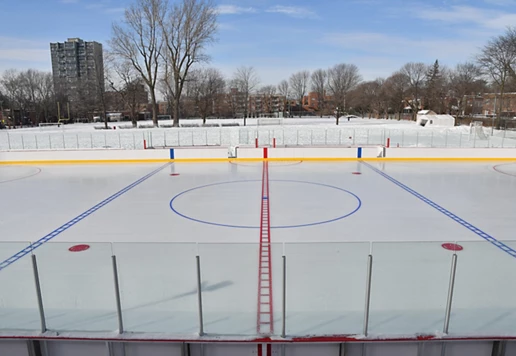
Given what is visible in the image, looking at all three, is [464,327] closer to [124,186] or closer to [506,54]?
[124,186]

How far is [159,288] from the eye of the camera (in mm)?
3572

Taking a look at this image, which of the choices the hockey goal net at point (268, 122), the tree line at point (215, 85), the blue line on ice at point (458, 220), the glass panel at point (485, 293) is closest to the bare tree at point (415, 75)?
the tree line at point (215, 85)

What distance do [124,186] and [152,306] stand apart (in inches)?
363

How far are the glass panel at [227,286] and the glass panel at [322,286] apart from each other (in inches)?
10.4

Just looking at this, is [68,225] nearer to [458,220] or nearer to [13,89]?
[458,220]

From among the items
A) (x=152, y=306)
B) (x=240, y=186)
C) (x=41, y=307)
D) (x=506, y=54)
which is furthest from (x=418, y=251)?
(x=506, y=54)

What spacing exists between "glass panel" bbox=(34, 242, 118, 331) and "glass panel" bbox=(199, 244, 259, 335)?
86 centimetres

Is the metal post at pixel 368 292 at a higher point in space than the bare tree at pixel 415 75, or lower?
lower

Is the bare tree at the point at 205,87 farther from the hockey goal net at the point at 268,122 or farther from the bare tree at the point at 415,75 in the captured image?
the bare tree at the point at 415,75

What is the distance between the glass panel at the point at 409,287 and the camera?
11.1ft

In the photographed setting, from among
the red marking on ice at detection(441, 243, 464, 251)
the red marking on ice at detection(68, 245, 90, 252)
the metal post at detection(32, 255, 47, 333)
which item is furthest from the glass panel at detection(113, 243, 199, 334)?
the red marking on ice at detection(441, 243, 464, 251)

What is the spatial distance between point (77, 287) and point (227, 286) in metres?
1.39

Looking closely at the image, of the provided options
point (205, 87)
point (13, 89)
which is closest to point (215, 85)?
point (205, 87)

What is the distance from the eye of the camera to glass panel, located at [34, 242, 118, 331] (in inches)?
135
